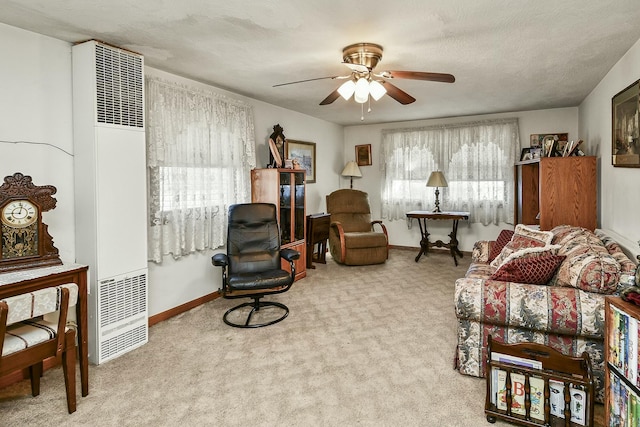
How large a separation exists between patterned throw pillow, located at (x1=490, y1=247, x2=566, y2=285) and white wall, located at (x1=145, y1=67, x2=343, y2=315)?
9.34 ft

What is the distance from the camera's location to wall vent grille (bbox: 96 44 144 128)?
270cm

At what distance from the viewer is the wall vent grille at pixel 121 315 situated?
2.72m

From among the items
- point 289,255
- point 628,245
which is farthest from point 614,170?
point 289,255

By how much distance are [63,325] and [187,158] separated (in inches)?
80.8

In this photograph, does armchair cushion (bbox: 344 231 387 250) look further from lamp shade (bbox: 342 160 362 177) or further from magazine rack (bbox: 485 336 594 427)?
magazine rack (bbox: 485 336 594 427)

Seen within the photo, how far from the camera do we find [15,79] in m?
2.48

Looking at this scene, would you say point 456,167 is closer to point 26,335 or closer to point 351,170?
point 351,170

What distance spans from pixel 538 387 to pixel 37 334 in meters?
2.63

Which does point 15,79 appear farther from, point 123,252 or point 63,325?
point 63,325

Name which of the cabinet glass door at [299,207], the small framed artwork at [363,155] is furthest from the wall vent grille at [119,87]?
the small framed artwork at [363,155]

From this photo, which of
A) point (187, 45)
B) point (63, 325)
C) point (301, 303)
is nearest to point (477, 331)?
point (301, 303)

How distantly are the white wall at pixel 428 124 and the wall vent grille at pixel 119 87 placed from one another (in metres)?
4.60

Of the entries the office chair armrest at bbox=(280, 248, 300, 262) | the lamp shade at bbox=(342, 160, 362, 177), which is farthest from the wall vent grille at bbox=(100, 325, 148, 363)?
the lamp shade at bbox=(342, 160, 362, 177)

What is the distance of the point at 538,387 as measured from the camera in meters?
1.97
